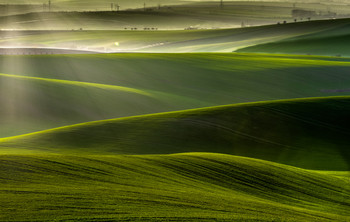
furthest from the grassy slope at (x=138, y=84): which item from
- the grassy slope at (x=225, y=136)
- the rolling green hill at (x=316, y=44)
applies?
the rolling green hill at (x=316, y=44)

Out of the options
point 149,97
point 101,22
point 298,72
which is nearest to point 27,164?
point 149,97

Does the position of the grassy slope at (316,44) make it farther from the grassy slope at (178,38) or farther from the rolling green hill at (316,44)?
the grassy slope at (178,38)

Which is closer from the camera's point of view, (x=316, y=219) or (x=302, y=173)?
(x=316, y=219)

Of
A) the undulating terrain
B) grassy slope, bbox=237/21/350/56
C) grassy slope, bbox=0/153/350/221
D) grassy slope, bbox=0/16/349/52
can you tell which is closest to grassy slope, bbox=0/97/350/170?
the undulating terrain

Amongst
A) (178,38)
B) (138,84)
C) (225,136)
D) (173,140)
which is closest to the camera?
(173,140)

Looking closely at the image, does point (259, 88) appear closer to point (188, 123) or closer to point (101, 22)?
point (188, 123)

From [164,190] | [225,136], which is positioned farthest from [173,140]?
[164,190]

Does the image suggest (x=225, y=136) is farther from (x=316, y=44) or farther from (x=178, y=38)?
(x=178, y=38)
